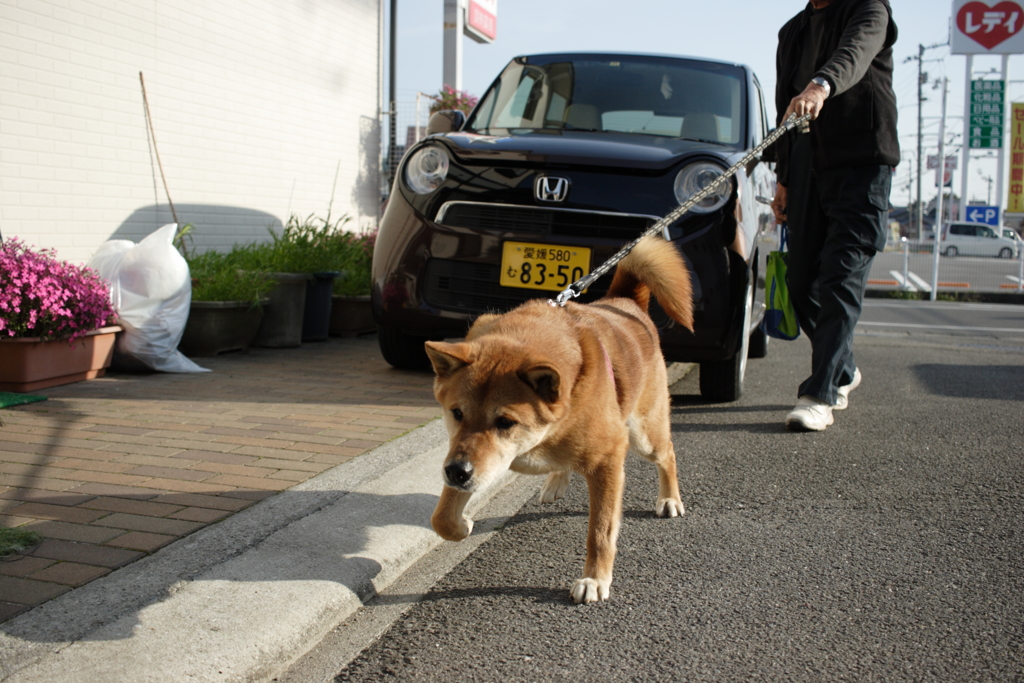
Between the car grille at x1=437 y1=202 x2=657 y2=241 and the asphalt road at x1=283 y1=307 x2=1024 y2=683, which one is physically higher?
the car grille at x1=437 y1=202 x2=657 y2=241

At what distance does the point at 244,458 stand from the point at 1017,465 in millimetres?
3442

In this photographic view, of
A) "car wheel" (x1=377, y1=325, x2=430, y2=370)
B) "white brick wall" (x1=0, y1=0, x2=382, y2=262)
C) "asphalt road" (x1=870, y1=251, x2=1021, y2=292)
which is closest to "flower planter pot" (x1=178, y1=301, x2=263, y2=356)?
"car wheel" (x1=377, y1=325, x2=430, y2=370)

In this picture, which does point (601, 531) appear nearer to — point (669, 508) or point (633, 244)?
point (669, 508)

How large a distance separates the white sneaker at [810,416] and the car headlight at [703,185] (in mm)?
1173

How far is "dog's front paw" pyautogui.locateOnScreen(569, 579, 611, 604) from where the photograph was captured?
2418 mm

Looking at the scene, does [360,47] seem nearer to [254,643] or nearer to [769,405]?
[769,405]

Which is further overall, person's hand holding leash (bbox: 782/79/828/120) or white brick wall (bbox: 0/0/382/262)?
white brick wall (bbox: 0/0/382/262)

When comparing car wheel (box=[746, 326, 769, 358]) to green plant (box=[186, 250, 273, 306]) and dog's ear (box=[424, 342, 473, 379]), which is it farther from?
dog's ear (box=[424, 342, 473, 379])

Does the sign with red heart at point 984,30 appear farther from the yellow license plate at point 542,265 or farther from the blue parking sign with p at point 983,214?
the yellow license plate at point 542,265

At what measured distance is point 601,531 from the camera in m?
2.51

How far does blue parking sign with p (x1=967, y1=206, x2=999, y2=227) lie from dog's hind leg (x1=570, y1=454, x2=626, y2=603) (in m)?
21.2

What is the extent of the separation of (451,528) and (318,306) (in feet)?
14.7

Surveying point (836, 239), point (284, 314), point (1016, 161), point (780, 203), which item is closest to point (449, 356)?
point (836, 239)

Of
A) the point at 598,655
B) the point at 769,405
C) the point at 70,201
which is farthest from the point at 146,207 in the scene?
the point at 598,655
